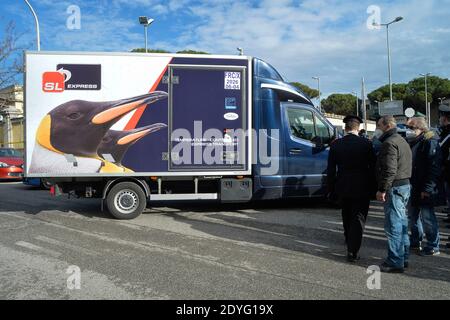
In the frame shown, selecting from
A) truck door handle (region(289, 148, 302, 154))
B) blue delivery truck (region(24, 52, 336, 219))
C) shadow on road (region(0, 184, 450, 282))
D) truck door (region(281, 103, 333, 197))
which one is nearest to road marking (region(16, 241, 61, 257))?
blue delivery truck (region(24, 52, 336, 219))

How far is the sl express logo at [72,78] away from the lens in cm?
684

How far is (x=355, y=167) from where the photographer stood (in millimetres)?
4789

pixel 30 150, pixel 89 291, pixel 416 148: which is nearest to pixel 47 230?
pixel 30 150

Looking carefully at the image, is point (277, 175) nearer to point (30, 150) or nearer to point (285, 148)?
point (285, 148)

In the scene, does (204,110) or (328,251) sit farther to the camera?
(204,110)

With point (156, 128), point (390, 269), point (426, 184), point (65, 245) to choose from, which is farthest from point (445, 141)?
point (65, 245)

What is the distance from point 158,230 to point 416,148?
4.18 meters

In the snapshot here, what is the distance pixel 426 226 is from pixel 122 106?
17.4 feet

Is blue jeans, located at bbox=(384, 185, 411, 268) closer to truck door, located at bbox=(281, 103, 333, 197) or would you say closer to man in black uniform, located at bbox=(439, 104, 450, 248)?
man in black uniform, located at bbox=(439, 104, 450, 248)

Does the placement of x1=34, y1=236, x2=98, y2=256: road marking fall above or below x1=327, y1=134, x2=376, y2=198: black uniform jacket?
below

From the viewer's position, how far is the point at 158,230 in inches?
258

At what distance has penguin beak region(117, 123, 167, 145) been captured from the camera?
7082mm

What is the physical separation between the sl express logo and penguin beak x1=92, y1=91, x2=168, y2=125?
0.43 metres

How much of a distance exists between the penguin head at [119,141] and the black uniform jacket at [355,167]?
3.67 metres
